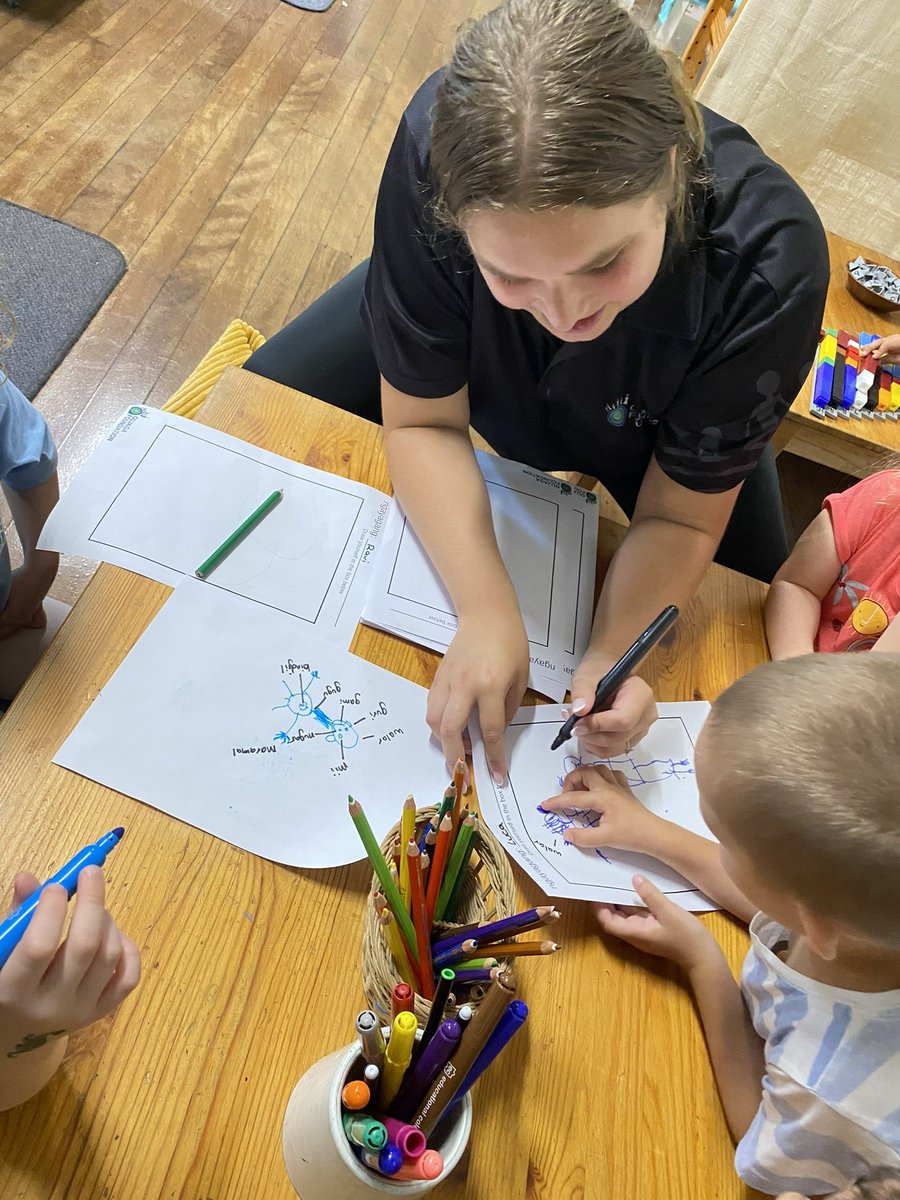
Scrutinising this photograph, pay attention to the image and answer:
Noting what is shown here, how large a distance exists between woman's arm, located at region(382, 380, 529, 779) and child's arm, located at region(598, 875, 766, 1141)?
0.13 meters

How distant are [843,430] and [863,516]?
1.53 ft

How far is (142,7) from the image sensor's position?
93.7 inches

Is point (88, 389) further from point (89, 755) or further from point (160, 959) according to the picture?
point (160, 959)

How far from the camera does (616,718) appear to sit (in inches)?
24.1

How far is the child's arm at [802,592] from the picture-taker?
0.75m

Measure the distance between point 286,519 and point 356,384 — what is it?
353 millimetres

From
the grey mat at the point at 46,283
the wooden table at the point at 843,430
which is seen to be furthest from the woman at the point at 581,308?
the grey mat at the point at 46,283

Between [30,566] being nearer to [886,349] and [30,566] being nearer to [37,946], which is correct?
[37,946]

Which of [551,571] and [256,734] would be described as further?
[551,571]

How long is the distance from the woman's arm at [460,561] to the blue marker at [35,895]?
0.82 feet

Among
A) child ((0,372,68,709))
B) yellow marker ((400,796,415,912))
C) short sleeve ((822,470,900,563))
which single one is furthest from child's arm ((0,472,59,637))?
short sleeve ((822,470,900,563))

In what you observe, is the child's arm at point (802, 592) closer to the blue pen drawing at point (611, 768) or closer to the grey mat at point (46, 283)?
the blue pen drawing at point (611, 768)

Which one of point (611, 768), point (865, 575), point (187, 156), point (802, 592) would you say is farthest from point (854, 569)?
point (187, 156)

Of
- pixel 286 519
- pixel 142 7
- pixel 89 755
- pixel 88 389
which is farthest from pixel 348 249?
pixel 89 755
